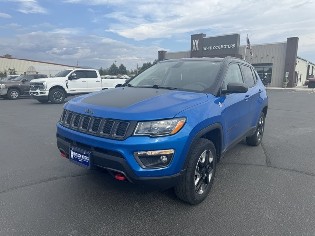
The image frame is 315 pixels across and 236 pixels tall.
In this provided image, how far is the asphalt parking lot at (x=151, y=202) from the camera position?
2.95 meters

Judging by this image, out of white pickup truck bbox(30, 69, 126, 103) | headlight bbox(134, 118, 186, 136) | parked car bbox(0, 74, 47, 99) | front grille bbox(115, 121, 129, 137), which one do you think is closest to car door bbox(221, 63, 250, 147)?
headlight bbox(134, 118, 186, 136)

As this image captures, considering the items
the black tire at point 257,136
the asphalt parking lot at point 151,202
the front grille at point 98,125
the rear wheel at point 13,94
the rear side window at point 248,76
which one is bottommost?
the rear wheel at point 13,94

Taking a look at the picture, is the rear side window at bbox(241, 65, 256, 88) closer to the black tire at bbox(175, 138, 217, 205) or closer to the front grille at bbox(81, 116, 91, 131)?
the black tire at bbox(175, 138, 217, 205)

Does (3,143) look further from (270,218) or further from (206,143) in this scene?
(270,218)

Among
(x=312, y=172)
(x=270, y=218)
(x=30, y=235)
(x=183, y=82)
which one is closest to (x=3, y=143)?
(x=30, y=235)

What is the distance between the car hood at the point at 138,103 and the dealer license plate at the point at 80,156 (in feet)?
1.47

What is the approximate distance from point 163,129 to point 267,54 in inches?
1508

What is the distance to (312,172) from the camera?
15.0ft

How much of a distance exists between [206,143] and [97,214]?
4.92 feet

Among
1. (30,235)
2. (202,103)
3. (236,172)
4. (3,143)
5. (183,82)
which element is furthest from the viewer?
(3,143)

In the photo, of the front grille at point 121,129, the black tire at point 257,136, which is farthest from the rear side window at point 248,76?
the front grille at point 121,129

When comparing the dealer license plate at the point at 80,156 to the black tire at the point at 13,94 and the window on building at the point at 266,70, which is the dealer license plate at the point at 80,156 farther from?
the window on building at the point at 266,70

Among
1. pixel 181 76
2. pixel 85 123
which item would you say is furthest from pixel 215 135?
pixel 85 123

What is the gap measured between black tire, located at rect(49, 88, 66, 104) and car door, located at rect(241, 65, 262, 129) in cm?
1241
